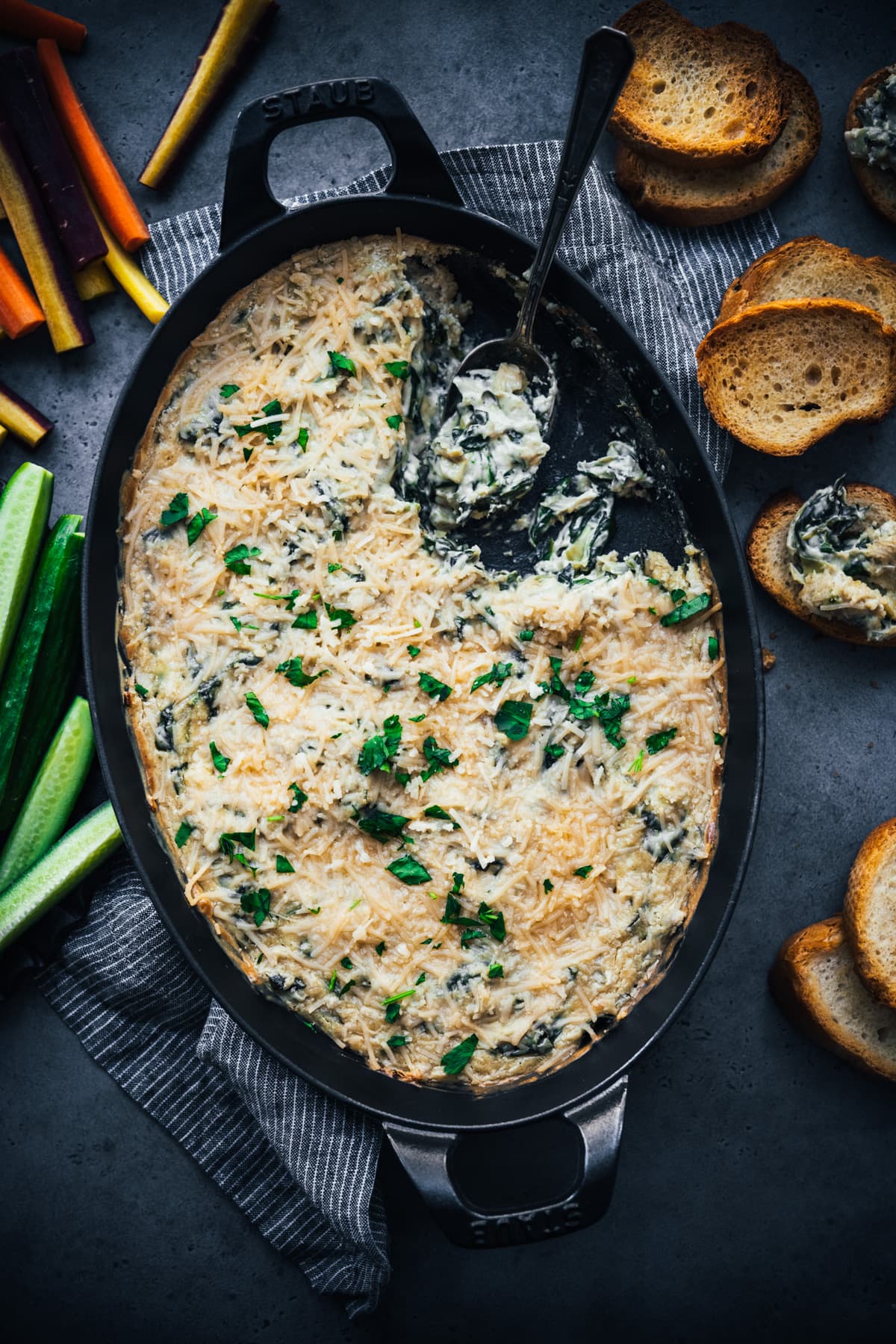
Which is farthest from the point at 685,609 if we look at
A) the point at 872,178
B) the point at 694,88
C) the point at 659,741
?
the point at 694,88

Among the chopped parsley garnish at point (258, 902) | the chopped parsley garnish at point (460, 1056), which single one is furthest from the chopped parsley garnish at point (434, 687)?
the chopped parsley garnish at point (460, 1056)

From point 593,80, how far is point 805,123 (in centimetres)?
124

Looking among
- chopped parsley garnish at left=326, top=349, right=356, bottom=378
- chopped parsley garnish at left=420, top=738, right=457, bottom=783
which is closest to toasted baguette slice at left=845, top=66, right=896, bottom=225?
chopped parsley garnish at left=326, top=349, right=356, bottom=378

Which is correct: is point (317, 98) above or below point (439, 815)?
above

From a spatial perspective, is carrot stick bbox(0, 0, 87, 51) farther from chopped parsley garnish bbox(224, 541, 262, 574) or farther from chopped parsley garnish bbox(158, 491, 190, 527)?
chopped parsley garnish bbox(224, 541, 262, 574)

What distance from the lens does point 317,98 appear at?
2.62 m

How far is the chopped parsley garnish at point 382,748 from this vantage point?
279 centimetres

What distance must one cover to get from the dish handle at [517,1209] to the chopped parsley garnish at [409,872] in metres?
0.65

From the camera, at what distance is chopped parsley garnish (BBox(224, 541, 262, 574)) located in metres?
2.85

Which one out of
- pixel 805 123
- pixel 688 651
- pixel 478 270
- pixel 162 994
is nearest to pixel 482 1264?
pixel 162 994

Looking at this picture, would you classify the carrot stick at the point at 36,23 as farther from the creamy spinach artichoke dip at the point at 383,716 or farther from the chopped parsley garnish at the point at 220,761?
the chopped parsley garnish at the point at 220,761

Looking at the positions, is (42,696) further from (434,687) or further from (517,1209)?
(517,1209)

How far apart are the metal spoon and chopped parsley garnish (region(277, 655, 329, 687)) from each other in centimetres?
90

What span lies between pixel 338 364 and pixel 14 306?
3.80 ft
